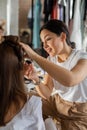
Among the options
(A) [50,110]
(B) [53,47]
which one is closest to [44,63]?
(B) [53,47]

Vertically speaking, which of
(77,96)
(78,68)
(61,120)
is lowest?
(61,120)

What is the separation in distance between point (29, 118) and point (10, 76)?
19 centimetres

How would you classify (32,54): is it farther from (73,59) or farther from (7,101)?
(73,59)

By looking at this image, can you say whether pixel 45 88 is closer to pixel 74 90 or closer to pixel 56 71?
pixel 74 90

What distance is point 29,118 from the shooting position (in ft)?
3.59

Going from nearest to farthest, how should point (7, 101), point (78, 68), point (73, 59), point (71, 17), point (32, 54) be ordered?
1. point (7, 101)
2. point (32, 54)
3. point (78, 68)
4. point (73, 59)
5. point (71, 17)

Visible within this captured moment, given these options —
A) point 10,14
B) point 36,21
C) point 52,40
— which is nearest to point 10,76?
point 52,40

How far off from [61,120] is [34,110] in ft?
1.47

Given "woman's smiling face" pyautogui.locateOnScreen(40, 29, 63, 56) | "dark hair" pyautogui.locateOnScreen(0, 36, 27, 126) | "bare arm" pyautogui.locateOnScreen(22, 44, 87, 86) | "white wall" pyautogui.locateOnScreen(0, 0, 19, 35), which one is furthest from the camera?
→ "white wall" pyautogui.locateOnScreen(0, 0, 19, 35)

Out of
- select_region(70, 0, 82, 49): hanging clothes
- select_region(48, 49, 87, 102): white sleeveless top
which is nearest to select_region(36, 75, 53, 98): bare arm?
select_region(48, 49, 87, 102): white sleeveless top

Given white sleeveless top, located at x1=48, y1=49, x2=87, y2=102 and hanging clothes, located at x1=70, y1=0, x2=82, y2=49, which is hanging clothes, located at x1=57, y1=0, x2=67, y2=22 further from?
white sleeveless top, located at x1=48, y1=49, x2=87, y2=102

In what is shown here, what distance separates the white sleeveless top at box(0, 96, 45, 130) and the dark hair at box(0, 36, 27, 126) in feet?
0.09

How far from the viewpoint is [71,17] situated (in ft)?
8.75

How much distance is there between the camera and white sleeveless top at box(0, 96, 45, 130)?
106 cm
